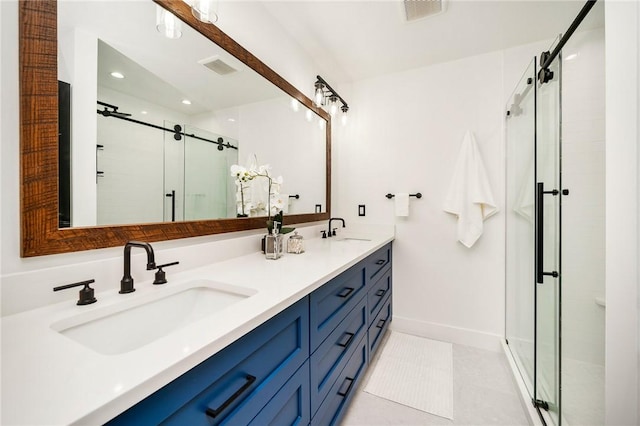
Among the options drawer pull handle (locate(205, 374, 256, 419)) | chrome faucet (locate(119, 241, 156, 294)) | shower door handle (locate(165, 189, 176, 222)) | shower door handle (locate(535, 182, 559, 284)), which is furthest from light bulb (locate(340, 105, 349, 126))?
drawer pull handle (locate(205, 374, 256, 419))

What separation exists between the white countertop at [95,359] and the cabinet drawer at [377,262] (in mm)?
851

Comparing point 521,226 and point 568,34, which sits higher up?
point 568,34

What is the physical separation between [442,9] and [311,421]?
228 centimetres

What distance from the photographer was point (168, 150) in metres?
1.10

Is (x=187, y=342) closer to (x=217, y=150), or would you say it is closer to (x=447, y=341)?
(x=217, y=150)

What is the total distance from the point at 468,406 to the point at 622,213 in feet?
4.47

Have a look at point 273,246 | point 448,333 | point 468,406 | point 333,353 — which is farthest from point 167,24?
point 448,333

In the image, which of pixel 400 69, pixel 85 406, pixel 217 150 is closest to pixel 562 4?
pixel 400 69

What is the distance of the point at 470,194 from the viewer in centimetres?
213

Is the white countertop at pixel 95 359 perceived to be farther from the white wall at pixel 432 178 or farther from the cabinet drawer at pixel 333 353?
the white wall at pixel 432 178

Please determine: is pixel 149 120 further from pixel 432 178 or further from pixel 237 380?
A: pixel 432 178

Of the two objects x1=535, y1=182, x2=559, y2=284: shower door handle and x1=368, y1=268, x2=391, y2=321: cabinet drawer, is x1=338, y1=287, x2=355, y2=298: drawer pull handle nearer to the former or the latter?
x1=368, y1=268, x2=391, y2=321: cabinet drawer

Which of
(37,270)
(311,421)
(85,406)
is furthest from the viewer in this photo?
(311,421)

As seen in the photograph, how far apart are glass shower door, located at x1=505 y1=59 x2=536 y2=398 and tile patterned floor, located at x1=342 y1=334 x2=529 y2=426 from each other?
0.46 feet
